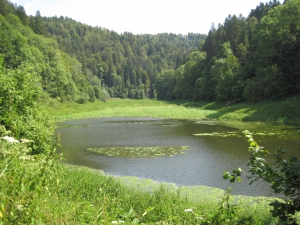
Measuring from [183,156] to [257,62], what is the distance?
4379 cm

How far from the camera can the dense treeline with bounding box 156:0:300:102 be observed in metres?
47.1

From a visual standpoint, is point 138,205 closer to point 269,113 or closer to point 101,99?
point 269,113

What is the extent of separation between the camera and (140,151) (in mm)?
24016

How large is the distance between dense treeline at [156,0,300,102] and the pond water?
60.1 feet

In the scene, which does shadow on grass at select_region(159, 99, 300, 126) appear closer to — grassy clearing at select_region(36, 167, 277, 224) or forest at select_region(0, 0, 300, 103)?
forest at select_region(0, 0, 300, 103)

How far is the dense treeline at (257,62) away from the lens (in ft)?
155

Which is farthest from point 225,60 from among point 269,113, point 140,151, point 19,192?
point 19,192

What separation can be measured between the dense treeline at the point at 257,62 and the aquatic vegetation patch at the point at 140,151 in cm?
3000

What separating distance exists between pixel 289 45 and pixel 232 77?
17870 mm

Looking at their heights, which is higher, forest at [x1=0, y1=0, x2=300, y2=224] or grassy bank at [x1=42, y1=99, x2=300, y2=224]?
forest at [x1=0, y1=0, x2=300, y2=224]

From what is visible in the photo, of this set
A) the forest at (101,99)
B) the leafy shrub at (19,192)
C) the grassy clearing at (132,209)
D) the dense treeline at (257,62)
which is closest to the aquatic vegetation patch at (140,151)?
the forest at (101,99)

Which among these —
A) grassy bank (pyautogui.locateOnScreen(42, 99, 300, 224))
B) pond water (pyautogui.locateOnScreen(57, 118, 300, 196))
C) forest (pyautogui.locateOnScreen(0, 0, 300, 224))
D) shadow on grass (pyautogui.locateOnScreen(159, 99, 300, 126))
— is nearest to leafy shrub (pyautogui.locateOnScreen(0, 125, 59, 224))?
forest (pyautogui.locateOnScreen(0, 0, 300, 224))

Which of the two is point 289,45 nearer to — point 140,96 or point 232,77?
point 232,77

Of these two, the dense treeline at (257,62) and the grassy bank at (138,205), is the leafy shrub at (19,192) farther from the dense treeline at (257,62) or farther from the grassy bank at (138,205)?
the dense treeline at (257,62)
